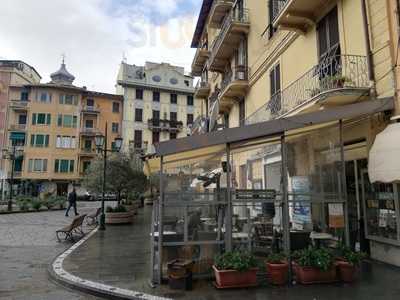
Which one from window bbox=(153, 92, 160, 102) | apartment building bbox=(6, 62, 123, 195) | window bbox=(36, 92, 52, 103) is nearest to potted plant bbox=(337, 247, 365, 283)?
apartment building bbox=(6, 62, 123, 195)

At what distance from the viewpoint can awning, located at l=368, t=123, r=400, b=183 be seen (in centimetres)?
721

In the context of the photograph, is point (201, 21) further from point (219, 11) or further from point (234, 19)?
point (234, 19)

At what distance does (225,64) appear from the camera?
21906mm

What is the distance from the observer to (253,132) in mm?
7355

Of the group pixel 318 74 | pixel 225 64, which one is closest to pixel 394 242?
pixel 318 74

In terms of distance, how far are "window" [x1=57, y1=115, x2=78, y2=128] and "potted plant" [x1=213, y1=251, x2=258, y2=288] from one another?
50085 millimetres

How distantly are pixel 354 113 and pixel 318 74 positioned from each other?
335 centimetres

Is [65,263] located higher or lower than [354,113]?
lower

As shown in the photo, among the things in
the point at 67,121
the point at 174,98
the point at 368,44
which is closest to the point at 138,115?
the point at 174,98

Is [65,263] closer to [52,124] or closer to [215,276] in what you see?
[215,276]

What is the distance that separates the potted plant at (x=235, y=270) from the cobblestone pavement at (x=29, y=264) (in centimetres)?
254

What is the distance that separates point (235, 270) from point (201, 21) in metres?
24.6

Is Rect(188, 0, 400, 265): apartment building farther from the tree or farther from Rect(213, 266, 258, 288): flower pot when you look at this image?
the tree

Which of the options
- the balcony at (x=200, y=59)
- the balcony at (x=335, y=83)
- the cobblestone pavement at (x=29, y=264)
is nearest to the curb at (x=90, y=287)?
the cobblestone pavement at (x=29, y=264)
